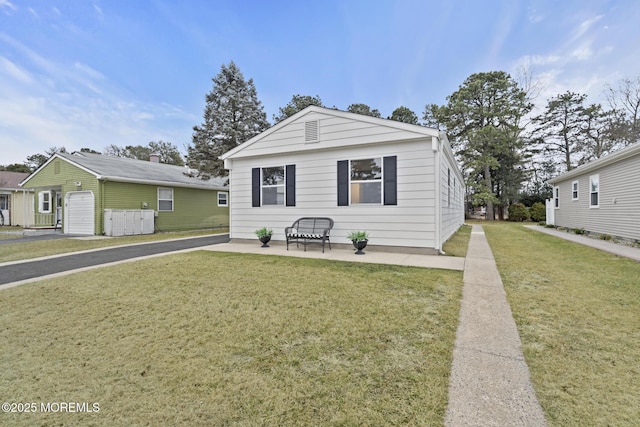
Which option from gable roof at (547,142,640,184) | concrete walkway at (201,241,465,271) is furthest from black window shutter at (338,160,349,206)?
gable roof at (547,142,640,184)

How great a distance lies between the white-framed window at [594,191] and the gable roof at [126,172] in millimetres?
19192

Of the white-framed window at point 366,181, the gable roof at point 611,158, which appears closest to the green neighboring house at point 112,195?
the white-framed window at point 366,181

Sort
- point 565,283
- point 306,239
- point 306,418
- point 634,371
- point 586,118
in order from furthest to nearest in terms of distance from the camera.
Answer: point 586,118
point 306,239
point 565,283
point 634,371
point 306,418

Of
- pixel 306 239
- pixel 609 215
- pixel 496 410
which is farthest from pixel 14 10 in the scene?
pixel 609 215

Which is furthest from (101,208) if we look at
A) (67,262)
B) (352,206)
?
(352,206)

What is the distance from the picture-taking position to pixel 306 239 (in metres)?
8.15

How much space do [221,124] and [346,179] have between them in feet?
43.4

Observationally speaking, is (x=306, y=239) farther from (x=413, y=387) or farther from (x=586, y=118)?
(x=586, y=118)

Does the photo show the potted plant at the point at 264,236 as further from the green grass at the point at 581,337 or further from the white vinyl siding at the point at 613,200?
the white vinyl siding at the point at 613,200

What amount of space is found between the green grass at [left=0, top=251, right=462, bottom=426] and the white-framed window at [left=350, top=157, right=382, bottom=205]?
359 centimetres

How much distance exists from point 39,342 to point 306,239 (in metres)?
5.89

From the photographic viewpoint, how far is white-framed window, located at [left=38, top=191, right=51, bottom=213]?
16927 millimetres

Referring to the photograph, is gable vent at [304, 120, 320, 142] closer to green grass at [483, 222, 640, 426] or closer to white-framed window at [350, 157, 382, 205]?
white-framed window at [350, 157, 382, 205]

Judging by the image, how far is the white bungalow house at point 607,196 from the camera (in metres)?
8.95
